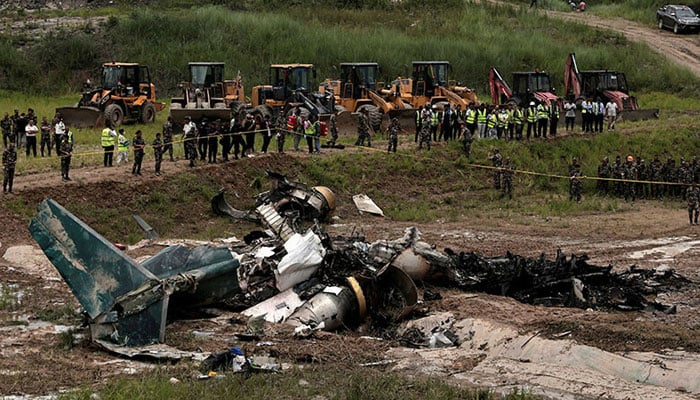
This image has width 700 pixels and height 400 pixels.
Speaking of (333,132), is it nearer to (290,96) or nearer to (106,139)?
(290,96)

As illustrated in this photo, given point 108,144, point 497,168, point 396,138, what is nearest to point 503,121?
point 497,168

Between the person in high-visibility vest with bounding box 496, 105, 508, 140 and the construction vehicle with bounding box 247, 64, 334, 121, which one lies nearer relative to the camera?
the person in high-visibility vest with bounding box 496, 105, 508, 140

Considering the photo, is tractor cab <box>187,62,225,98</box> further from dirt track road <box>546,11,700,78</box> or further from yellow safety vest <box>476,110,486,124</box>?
dirt track road <box>546,11,700,78</box>

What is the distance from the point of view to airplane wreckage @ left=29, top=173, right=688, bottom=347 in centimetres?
1442

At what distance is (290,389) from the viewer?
39.9 feet

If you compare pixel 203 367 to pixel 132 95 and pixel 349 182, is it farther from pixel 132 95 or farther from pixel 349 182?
pixel 132 95

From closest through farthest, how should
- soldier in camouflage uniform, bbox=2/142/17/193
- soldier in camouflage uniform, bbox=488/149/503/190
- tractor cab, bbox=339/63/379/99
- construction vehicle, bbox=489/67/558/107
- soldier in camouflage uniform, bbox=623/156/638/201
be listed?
soldier in camouflage uniform, bbox=2/142/17/193, soldier in camouflage uniform, bbox=488/149/503/190, soldier in camouflage uniform, bbox=623/156/638/201, tractor cab, bbox=339/63/379/99, construction vehicle, bbox=489/67/558/107

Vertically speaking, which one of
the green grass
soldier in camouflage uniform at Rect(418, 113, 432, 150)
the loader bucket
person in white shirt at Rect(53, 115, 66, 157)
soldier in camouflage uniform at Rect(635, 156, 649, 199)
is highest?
the green grass

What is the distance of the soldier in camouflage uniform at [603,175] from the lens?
31.3 metres

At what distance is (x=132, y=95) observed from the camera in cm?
3878

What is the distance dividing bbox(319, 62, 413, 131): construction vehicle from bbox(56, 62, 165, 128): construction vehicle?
6754 mm

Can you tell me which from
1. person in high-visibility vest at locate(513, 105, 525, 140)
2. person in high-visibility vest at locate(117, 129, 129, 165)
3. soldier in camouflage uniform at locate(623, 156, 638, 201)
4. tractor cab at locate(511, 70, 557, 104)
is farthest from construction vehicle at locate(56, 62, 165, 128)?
soldier in camouflage uniform at locate(623, 156, 638, 201)

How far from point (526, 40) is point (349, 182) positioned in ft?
91.0

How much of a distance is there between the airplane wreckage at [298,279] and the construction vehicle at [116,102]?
17640 mm
